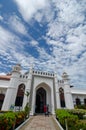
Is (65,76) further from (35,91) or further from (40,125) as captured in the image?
(40,125)

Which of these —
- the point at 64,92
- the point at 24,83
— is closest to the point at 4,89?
the point at 24,83

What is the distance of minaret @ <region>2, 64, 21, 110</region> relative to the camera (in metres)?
17.0

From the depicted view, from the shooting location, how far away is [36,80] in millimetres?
21094

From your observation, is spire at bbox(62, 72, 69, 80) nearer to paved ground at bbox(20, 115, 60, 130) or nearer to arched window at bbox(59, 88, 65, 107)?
arched window at bbox(59, 88, 65, 107)

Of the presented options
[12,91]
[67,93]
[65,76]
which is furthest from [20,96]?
[65,76]

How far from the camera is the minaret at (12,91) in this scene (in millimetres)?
17031

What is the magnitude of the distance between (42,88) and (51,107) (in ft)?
16.1

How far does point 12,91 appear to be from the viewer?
18.1 meters

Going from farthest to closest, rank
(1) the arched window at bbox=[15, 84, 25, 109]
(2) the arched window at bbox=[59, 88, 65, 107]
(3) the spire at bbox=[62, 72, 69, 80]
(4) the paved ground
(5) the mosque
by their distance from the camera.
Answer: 1. (3) the spire at bbox=[62, 72, 69, 80]
2. (2) the arched window at bbox=[59, 88, 65, 107]
3. (1) the arched window at bbox=[15, 84, 25, 109]
4. (5) the mosque
5. (4) the paved ground

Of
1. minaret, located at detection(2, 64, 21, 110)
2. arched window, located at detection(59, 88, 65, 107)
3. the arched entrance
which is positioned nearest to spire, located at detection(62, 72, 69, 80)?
arched window, located at detection(59, 88, 65, 107)

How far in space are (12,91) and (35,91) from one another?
4.69m

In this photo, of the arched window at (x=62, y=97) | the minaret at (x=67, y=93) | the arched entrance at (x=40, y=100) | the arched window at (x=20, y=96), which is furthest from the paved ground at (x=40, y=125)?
the arched entrance at (x=40, y=100)

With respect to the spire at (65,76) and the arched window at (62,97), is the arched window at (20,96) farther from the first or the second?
the spire at (65,76)

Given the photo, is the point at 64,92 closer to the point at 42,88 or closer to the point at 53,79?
the point at 53,79
